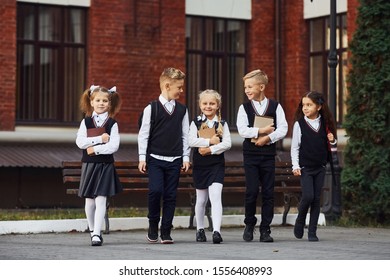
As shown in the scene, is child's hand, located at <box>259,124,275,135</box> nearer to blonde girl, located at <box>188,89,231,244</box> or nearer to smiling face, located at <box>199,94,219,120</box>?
blonde girl, located at <box>188,89,231,244</box>

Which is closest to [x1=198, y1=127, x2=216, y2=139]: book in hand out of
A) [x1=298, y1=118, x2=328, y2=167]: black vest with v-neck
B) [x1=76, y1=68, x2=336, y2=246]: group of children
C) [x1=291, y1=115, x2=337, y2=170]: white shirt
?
[x1=76, y1=68, x2=336, y2=246]: group of children

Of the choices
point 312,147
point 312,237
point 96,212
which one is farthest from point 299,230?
point 96,212

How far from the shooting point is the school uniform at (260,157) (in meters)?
12.5

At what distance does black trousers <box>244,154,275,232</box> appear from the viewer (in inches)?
496

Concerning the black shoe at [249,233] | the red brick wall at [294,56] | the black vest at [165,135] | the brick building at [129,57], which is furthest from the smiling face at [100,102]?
the red brick wall at [294,56]

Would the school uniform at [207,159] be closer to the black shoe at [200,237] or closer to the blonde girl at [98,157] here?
the black shoe at [200,237]

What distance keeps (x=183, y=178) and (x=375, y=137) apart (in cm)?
282

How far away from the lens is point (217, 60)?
24906 mm

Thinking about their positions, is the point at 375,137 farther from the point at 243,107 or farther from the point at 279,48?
the point at 279,48

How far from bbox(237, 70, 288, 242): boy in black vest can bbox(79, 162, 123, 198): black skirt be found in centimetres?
150

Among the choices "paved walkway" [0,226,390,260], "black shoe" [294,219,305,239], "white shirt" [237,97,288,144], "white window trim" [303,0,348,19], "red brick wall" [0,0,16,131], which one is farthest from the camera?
"white window trim" [303,0,348,19]

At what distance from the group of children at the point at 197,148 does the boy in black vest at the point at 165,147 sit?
0.4 inches

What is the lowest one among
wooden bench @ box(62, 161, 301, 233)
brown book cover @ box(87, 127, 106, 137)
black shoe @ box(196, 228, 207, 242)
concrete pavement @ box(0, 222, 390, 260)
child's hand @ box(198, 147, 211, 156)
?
concrete pavement @ box(0, 222, 390, 260)

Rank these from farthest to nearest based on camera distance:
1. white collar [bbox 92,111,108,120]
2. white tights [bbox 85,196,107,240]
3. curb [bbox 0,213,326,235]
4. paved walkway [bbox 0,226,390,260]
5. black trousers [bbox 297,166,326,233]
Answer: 1. curb [bbox 0,213,326,235]
2. black trousers [bbox 297,166,326,233]
3. white collar [bbox 92,111,108,120]
4. white tights [bbox 85,196,107,240]
5. paved walkway [bbox 0,226,390,260]
